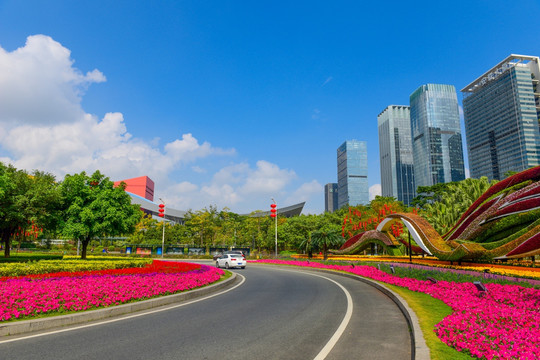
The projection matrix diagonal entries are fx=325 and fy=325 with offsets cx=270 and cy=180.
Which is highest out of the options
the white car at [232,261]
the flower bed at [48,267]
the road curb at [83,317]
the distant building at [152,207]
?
the distant building at [152,207]

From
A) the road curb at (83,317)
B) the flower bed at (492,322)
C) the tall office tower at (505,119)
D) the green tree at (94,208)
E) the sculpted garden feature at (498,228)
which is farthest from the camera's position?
the tall office tower at (505,119)

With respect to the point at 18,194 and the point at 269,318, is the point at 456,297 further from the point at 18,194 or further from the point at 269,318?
the point at 18,194

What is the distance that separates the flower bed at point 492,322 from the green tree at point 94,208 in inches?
851

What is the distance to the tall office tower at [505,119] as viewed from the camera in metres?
155

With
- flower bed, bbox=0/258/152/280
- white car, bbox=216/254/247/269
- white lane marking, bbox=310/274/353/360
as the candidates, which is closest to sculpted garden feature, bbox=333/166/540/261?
white lane marking, bbox=310/274/353/360

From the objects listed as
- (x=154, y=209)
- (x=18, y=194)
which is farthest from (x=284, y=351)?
(x=154, y=209)

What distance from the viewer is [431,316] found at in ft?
25.4

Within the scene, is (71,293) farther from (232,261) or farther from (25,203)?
(232,261)

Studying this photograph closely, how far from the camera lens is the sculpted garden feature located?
59.4 feet

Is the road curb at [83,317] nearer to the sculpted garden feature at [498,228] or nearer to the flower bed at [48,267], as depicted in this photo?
the flower bed at [48,267]

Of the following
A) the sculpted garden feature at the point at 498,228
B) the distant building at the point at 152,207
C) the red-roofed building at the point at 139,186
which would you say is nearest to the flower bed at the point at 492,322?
the sculpted garden feature at the point at 498,228

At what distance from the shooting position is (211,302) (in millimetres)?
10734

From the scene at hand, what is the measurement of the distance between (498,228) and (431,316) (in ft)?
56.2

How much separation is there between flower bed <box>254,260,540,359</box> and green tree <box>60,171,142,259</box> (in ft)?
70.9
